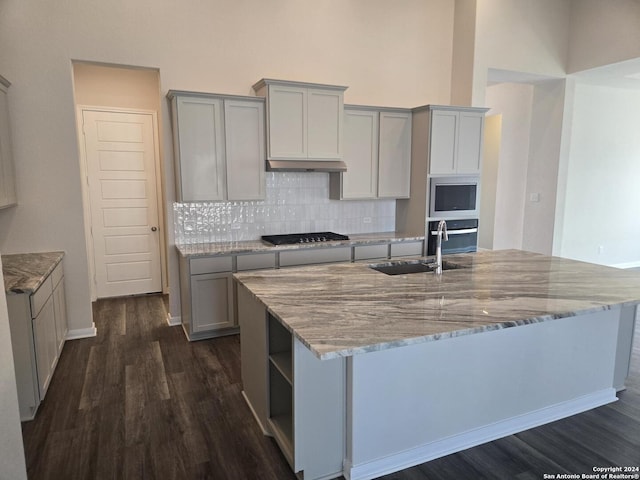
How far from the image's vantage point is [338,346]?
5.14 ft

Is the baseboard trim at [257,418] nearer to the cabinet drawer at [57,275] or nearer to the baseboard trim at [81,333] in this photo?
the cabinet drawer at [57,275]

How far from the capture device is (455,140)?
474cm

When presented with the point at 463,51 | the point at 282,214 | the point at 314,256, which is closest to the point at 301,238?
the point at 314,256

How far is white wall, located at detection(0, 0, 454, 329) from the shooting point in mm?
3639

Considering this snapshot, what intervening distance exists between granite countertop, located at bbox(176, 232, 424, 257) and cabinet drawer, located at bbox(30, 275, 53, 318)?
105 cm

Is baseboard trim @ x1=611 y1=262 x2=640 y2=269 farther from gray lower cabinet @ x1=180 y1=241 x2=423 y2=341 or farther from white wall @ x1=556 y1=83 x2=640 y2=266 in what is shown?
gray lower cabinet @ x1=180 y1=241 x2=423 y2=341

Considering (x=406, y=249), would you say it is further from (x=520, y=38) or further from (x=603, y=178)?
(x=603, y=178)

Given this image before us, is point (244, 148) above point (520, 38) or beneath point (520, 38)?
beneath

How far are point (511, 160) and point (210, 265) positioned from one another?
506 centimetres

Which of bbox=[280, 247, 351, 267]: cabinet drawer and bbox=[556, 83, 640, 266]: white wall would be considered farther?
bbox=[556, 83, 640, 266]: white wall

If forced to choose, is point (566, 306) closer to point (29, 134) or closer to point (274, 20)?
point (274, 20)

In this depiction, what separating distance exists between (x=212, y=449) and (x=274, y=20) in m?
3.98

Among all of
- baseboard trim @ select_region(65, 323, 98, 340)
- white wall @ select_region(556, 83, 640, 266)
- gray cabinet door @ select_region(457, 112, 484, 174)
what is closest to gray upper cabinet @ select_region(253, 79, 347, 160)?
gray cabinet door @ select_region(457, 112, 484, 174)

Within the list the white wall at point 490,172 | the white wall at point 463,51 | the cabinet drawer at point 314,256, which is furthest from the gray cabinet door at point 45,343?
the white wall at point 490,172
